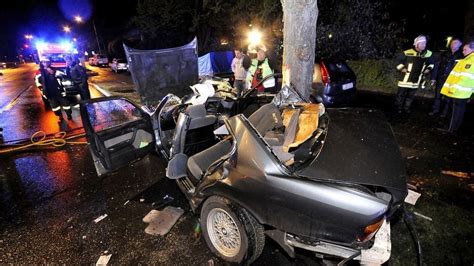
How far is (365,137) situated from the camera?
2391mm

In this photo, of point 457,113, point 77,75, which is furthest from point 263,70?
point 77,75

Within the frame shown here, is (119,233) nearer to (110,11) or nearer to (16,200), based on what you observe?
(16,200)

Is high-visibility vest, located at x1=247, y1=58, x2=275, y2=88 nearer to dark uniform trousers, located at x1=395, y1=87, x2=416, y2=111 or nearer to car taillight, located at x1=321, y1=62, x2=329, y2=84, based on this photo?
car taillight, located at x1=321, y1=62, x2=329, y2=84

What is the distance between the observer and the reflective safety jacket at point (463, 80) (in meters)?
4.96

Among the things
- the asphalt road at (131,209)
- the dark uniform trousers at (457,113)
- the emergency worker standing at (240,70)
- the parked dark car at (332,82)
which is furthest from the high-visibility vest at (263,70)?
the dark uniform trousers at (457,113)

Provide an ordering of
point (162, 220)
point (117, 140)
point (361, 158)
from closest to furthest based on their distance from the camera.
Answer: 1. point (361, 158)
2. point (162, 220)
3. point (117, 140)

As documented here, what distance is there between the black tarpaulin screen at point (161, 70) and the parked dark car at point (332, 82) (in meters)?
3.37

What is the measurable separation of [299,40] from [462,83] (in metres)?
3.53

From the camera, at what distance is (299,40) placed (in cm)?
416

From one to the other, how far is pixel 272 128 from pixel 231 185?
801 mm

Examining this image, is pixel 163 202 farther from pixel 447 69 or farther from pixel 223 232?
pixel 447 69

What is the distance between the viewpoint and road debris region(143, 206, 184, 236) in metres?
3.17

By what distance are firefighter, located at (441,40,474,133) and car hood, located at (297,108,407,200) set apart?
3.85m

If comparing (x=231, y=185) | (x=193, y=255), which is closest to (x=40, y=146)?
(x=193, y=255)
